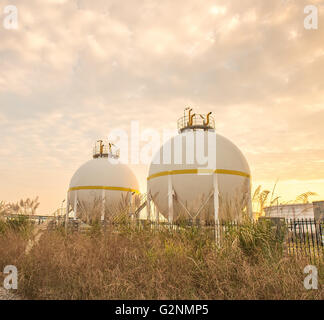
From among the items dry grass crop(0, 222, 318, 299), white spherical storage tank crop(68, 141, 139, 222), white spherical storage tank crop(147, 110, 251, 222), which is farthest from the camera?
white spherical storage tank crop(68, 141, 139, 222)

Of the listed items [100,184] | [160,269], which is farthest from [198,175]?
[100,184]

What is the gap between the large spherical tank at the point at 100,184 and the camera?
21203 mm

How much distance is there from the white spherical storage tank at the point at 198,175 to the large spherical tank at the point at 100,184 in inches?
287

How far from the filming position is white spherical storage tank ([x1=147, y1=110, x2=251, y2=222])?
518 inches

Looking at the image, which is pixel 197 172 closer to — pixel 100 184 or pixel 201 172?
pixel 201 172

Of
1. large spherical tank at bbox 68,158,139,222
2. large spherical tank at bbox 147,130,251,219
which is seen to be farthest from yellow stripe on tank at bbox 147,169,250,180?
large spherical tank at bbox 68,158,139,222

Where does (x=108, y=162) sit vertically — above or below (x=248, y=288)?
above

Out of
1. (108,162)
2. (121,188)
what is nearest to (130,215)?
(121,188)

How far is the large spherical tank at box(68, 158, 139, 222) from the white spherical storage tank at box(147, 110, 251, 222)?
287 inches

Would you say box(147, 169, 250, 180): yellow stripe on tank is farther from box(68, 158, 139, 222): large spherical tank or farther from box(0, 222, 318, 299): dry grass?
box(68, 158, 139, 222): large spherical tank

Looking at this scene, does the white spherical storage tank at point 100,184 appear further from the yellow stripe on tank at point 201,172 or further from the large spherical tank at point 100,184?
the yellow stripe on tank at point 201,172

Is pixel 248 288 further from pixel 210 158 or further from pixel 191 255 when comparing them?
pixel 210 158

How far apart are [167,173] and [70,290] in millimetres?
8800
